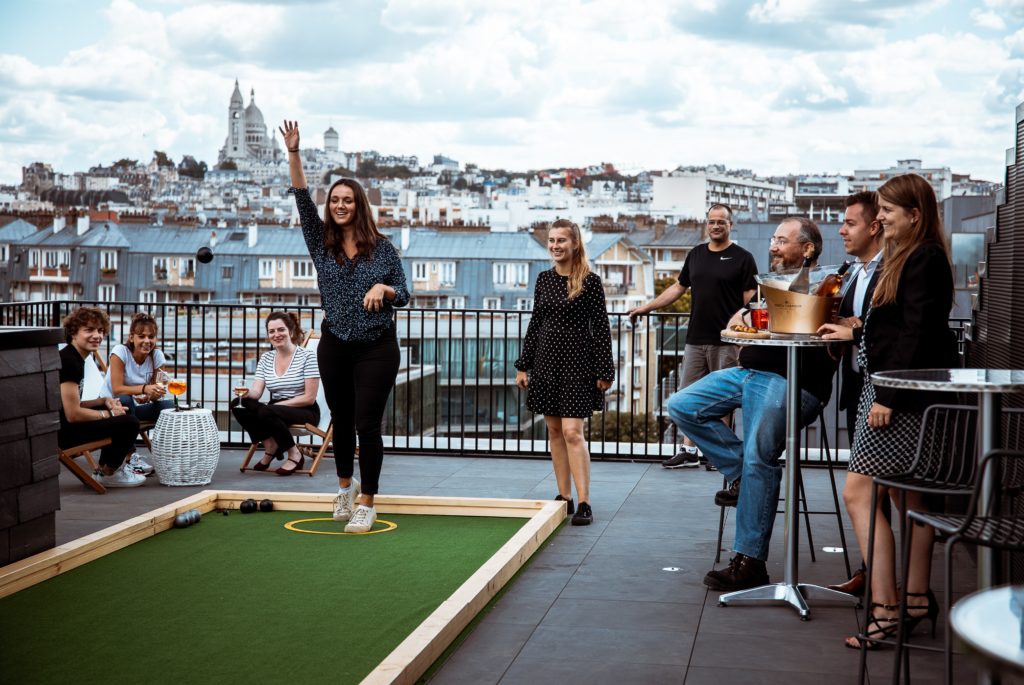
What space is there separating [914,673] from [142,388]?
16.9 feet

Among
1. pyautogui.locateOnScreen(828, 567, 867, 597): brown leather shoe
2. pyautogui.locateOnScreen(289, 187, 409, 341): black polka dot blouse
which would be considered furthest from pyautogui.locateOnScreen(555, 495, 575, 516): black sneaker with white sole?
pyautogui.locateOnScreen(828, 567, 867, 597): brown leather shoe

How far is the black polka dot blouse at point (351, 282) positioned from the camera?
5363 mm

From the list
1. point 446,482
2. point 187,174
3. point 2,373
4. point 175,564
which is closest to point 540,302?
point 446,482

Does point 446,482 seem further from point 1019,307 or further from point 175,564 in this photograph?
point 1019,307

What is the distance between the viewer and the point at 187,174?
351ft

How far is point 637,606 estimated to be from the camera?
441 centimetres


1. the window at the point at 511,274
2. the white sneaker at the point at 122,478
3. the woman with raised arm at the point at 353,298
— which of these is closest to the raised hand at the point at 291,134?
the woman with raised arm at the point at 353,298

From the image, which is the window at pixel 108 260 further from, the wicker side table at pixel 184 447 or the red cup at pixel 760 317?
the red cup at pixel 760 317

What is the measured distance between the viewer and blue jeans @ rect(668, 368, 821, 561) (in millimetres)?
4398

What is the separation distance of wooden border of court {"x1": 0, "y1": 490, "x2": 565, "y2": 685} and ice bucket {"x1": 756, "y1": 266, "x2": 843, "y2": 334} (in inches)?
58.3

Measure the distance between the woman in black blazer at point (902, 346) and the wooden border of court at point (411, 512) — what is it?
136cm

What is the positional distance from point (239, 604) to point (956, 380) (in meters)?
2.69

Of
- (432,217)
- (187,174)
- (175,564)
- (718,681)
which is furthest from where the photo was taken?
(187,174)

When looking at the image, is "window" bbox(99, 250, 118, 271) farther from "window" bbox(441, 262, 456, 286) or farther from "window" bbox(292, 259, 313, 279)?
"window" bbox(441, 262, 456, 286)
